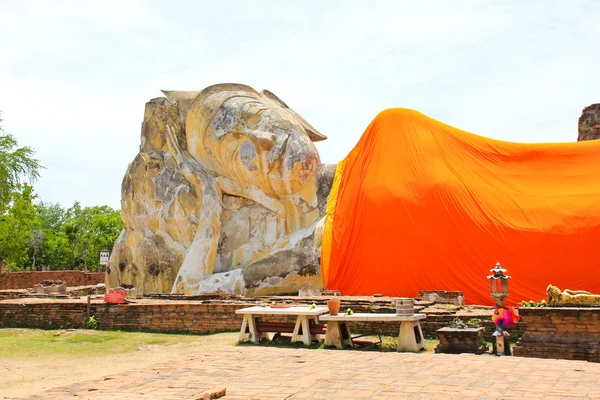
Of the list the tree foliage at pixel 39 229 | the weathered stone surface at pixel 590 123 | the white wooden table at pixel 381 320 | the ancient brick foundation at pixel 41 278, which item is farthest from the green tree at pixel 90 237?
the white wooden table at pixel 381 320

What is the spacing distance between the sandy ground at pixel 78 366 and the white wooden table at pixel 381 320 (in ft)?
4.85

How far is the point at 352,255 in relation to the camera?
13.2 meters

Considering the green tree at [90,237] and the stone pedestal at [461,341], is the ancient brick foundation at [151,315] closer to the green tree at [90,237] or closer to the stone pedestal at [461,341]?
the stone pedestal at [461,341]

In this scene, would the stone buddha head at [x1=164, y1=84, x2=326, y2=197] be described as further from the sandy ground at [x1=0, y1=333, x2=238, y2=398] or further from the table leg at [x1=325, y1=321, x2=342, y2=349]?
the table leg at [x1=325, y1=321, x2=342, y2=349]

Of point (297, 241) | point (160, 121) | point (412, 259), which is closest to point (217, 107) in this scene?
point (160, 121)

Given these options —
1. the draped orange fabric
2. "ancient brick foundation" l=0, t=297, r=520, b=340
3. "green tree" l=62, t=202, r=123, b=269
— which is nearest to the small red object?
"ancient brick foundation" l=0, t=297, r=520, b=340

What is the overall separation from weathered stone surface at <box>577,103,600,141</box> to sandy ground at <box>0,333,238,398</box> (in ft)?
53.7

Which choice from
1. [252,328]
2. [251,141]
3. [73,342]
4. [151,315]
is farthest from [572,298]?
[251,141]

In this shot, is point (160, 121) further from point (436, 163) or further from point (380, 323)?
point (380, 323)

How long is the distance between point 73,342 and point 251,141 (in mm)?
8245

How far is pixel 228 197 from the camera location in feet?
55.9

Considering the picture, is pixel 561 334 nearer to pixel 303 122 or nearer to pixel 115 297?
pixel 115 297

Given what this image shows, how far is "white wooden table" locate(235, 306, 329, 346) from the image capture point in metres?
7.70

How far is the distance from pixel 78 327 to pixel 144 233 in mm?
8478
